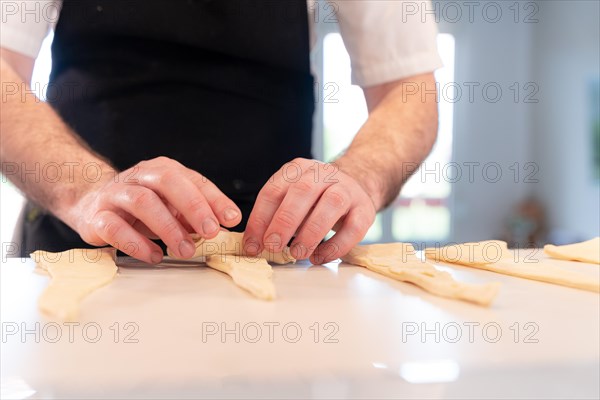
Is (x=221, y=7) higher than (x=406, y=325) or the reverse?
higher

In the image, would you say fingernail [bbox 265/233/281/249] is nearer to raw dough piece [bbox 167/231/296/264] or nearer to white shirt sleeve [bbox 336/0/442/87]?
raw dough piece [bbox 167/231/296/264]

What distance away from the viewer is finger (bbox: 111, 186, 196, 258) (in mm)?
636

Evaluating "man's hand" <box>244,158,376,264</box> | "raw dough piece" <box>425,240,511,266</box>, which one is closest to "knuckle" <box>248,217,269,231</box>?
"man's hand" <box>244,158,376,264</box>

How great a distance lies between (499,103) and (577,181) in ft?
3.19

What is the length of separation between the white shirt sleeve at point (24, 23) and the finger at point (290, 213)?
0.62 metres

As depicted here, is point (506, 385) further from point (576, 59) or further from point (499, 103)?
point (499, 103)

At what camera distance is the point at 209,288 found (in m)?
A: 0.54

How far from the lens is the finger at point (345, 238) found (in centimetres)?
70

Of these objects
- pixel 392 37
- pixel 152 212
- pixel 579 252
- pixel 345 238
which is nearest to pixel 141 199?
pixel 152 212

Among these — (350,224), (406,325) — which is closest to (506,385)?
(406,325)

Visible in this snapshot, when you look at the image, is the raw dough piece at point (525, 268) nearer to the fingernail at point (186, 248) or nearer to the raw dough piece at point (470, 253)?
the raw dough piece at point (470, 253)

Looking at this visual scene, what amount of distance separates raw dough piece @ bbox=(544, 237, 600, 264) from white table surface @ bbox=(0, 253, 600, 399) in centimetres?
23

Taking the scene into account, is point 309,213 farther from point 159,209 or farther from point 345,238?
point 159,209

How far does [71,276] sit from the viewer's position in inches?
21.4
